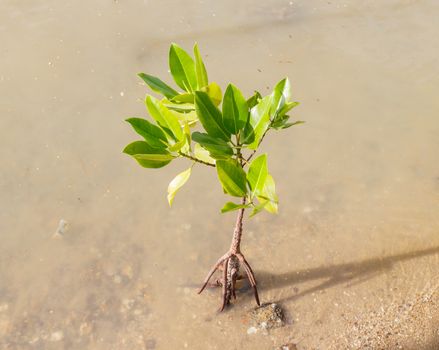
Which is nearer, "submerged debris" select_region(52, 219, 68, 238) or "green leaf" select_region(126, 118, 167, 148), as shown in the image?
"green leaf" select_region(126, 118, 167, 148)

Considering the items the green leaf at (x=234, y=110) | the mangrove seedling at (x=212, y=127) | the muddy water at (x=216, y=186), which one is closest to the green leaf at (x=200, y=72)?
the mangrove seedling at (x=212, y=127)

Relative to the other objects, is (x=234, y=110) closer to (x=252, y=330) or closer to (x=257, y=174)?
(x=257, y=174)

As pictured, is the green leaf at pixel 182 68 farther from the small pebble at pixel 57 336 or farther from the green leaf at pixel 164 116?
the small pebble at pixel 57 336

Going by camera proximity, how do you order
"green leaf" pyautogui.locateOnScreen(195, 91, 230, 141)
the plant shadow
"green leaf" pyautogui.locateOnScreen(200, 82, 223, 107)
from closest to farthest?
"green leaf" pyautogui.locateOnScreen(195, 91, 230, 141), "green leaf" pyautogui.locateOnScreen(200, 82, 223, 107), the plant shadow

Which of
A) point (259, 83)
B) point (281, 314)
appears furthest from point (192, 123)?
point (259, 83)

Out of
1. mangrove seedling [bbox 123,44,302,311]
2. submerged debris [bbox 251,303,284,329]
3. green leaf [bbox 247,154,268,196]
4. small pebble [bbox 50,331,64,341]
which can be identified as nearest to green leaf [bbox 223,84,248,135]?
mangrove seedling [bbox 123,44,302,311]

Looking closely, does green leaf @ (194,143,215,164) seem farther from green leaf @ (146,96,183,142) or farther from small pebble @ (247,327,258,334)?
small pebble @ (247,327,258,334)

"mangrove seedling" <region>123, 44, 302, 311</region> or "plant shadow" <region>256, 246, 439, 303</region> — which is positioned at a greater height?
"mangrove seedling" <region>123, 44, 302, 311</region>
